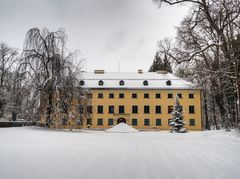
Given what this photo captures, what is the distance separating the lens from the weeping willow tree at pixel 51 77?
58.4 ft

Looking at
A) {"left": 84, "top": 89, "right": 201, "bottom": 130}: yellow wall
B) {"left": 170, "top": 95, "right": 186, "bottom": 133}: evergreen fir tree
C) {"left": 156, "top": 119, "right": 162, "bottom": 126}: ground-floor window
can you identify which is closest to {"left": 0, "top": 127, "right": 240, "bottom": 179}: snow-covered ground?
{"left": 170, "top": 95, "right": 186, "bottom": 133}: evergreen fir tree

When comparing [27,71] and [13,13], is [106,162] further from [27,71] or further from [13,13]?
[27,71]

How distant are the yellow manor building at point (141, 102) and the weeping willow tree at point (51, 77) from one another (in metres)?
21.7

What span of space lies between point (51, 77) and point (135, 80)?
2569 centimetres

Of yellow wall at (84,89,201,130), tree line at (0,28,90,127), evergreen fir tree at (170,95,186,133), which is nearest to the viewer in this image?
tree line at (0,28,90,127)

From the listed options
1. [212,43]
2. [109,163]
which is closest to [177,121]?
[212,43]

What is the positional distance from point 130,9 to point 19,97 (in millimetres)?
10481

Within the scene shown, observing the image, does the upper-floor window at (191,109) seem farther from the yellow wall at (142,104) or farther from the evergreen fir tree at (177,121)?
the evergreen fir tree at (177,121)

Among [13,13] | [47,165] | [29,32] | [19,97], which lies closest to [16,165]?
[47,165]

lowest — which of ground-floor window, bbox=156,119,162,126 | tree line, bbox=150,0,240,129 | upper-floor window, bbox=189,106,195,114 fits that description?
ground-floor window, bbox=156,119,162,126

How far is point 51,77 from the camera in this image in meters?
18.1

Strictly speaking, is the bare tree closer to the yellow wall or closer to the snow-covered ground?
the yellow wall

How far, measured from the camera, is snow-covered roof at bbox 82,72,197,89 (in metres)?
41.2

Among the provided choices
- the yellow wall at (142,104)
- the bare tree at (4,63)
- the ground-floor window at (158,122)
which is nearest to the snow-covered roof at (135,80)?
the yellow wall at (142,104)
